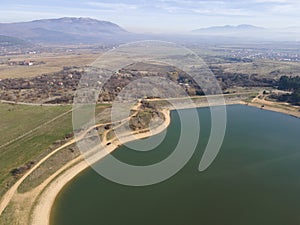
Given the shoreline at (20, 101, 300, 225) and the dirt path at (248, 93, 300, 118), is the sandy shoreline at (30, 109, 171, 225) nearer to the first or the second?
the shoreline at (20, 101, 300, 225)

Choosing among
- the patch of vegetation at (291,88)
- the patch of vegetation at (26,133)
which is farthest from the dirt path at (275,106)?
the patch of vegetation at (26,133)

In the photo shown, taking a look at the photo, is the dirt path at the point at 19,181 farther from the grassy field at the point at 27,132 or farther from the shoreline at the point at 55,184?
the shoreline at the point at 55,184

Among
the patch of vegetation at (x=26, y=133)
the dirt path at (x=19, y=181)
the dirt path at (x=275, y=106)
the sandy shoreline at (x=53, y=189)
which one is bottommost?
the sandy shoreline at (x=53, y=189)

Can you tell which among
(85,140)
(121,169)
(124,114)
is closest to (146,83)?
(124,114)

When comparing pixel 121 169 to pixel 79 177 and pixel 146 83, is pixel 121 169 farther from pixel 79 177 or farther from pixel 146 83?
pixel 146 83

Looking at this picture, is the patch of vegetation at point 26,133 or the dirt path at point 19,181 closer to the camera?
the dirt path at point 19,181

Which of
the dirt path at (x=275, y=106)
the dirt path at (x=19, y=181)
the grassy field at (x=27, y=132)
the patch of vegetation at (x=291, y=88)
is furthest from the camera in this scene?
the patch of vegetation at (x=291, y=88)
